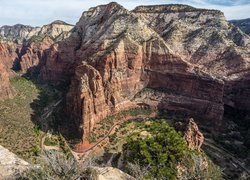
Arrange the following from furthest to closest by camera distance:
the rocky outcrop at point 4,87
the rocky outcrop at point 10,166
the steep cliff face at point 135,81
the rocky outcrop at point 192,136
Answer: the rocky outcrop at point 4,87
the steep cliff face at point 135,81
the rocky outcrop at point 192,136
the rocky outcrop at point 10,166

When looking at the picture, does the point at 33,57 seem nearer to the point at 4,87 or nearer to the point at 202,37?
the point at 4,87

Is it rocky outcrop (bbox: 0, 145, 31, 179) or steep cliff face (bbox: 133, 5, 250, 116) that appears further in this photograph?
steep cliff face (bbox: 133, 5, 250, 116)

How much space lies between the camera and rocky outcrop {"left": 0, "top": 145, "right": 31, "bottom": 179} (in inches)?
969

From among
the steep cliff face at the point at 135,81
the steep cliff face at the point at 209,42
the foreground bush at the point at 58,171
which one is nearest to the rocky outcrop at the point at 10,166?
the foreground bush at the point at 58,171

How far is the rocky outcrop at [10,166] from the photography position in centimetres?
2462

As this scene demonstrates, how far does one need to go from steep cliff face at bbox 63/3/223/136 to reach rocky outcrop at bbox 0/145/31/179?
59.9 m

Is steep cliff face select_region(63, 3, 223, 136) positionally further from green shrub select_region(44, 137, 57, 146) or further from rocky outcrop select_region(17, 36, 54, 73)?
rocky outcrop select_region(17, 36, 54, 73)

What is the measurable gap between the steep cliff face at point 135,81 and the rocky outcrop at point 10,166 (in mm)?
59855

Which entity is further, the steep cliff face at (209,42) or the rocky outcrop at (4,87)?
the steep cliff face at (209,42)

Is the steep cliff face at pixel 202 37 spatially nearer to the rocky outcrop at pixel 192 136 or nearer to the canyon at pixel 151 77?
the canyon at pixel 151 77

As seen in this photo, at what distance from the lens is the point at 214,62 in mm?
119875

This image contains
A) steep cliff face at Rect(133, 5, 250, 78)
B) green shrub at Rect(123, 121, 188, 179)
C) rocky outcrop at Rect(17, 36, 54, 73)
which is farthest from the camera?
rocky outcrop at Rect(17, 36, 54, 73)

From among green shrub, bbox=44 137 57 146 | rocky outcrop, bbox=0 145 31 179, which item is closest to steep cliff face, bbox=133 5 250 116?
green shrub, bbox=44 137 57 146

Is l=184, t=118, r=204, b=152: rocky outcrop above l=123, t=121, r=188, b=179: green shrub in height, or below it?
below
